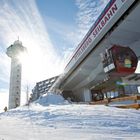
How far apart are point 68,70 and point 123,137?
25438 mm

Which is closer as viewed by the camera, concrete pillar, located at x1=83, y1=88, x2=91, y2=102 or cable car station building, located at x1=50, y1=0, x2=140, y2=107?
cable car station building, located at x1=50, y1=0, x2=140, y2=107

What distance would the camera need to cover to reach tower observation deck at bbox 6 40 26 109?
69812 mm

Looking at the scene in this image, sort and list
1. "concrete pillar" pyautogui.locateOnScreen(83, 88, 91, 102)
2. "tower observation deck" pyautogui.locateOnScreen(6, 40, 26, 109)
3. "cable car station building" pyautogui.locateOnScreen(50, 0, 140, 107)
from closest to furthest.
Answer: "cable car station building" pyautogui.locateOnScreen(50, 0, 140, 107) → "concrete pillar" pyautogui.locateOnScreen(83, 88, 91, 102) → "tower observation deck" pyautogui.locateOnScreen(6, 40, 26, 109)

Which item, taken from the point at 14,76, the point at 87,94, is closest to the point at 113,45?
the point at 87,94

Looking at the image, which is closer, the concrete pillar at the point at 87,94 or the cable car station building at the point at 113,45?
the cable car station building at the point at 113,45

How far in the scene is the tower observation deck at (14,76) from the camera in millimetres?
69812

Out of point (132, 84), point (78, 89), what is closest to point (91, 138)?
point (132, 84)

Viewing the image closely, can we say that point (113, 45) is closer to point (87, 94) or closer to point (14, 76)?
point (87, 94)

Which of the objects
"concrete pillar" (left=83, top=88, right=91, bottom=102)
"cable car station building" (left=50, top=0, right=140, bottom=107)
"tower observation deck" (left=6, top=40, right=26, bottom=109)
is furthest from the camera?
"tower observation deck" (left=6, top=40, right=26, bottom=109)

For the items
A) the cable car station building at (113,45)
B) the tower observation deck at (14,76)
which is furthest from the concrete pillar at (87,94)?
the tower observation deck at (14,76)

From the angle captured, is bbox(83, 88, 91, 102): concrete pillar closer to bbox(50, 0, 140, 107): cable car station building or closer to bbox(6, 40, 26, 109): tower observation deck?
bbox(50, 0, 140, 107): cable car station building

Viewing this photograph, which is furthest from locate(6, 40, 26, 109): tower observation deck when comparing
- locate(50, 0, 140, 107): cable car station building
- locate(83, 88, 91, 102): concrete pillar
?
locate(50, 0, 140, 107): cable car station building

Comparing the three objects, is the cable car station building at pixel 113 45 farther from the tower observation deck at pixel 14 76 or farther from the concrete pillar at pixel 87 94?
the tower observation deck at pixel 14 76

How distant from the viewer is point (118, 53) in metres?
14.2
